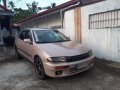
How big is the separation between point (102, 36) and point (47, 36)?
269 cm

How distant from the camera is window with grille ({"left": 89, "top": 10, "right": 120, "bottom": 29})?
6910mm

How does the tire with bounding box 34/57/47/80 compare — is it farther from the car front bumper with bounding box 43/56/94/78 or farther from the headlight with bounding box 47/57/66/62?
the headlight with bounding box 47/57/66/62

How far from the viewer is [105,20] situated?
7.47m

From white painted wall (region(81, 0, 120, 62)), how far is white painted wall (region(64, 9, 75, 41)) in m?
0.95

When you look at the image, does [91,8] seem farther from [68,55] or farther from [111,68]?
[68,55]

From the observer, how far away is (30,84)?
4934 millimetres

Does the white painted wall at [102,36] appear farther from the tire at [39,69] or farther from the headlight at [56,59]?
the tire at [39,69]

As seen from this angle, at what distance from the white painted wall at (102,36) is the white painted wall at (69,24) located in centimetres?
95

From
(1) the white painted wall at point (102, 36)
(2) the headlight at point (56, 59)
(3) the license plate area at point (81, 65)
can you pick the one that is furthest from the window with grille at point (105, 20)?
(2) the headlight at point (56, 59)

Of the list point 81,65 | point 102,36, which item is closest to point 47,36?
point 81,65

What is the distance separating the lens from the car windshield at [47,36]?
20.0ft

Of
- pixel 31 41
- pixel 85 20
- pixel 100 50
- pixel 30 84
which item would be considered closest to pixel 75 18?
pixel 85 20

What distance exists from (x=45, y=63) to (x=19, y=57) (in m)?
4.21

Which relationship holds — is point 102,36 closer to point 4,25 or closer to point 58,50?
point 58,50
